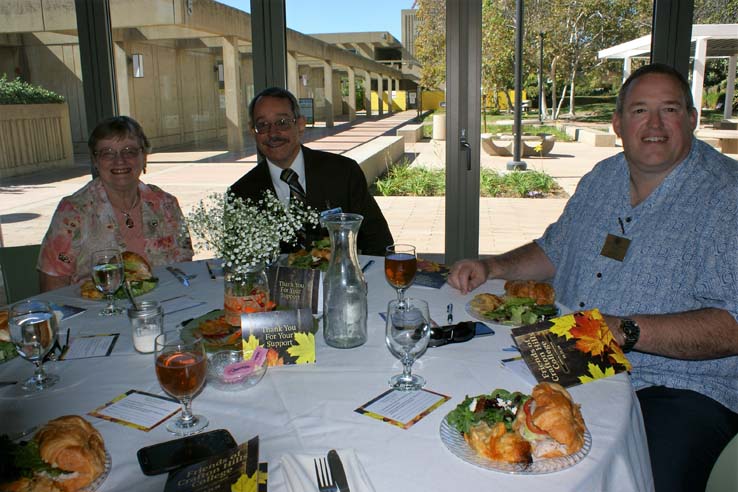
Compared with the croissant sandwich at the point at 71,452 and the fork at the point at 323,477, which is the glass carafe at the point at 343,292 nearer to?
the fork at the point at 323,477

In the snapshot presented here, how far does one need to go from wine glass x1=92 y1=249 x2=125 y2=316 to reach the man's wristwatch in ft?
4.76

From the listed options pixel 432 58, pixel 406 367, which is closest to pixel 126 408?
pixel 406 367

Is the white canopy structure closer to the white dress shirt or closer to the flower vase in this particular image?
the white dress shirt

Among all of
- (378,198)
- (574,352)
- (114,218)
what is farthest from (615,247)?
(378,198)

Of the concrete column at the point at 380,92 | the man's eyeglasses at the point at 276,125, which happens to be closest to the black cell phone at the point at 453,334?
the man's eyeglasses at the point at 276,125

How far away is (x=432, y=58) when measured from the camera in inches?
162

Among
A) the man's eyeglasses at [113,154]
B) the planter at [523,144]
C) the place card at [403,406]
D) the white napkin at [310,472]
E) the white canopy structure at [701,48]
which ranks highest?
the white canopy structure at [701,48]

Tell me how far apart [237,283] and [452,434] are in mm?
745

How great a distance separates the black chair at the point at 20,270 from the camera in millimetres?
2926

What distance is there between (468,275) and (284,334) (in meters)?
0.81

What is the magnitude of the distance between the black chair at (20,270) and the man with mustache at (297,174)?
3.51 feet

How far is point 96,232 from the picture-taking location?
2.50 m

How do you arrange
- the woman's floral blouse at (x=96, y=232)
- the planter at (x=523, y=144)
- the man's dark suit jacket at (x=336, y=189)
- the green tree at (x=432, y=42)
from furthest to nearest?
the planter at (x=523, y=144) → the green tree at (x=432, y=42) → the man's dark suit jacket at (x=336, y=189) → the woman's floral blouse at (x=96, y=232)

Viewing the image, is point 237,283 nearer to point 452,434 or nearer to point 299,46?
point 452,434
